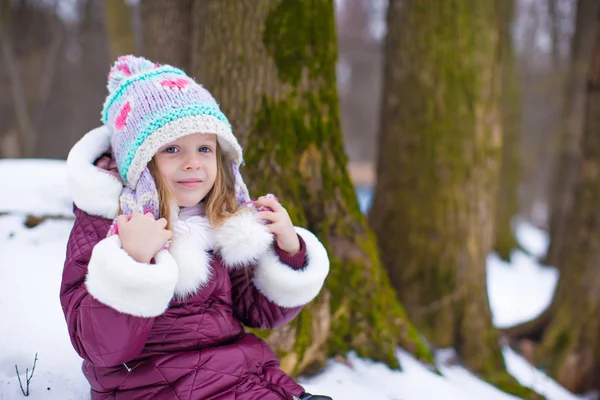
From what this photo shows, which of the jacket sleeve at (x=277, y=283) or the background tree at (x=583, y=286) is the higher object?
the jacket sleeve at (x=277, y=283)

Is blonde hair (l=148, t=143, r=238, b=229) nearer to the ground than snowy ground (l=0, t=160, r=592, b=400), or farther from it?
farther from it

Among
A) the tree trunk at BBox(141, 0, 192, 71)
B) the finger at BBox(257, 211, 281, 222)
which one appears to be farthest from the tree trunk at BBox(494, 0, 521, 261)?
the finger at BBox(257, 211, 281, 222)

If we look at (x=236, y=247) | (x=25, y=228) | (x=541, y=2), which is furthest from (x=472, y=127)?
(x=541, y=2)

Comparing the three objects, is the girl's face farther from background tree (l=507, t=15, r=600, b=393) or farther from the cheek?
background tree (l=507, t=15, r=600, b=393)

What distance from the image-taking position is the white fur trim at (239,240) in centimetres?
208

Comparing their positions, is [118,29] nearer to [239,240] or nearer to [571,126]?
[239,240]

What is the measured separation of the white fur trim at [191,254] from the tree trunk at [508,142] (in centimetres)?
841

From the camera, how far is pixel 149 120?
6.38ft

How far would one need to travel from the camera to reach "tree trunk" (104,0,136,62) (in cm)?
575

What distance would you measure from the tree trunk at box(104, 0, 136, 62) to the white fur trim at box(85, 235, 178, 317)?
179 inches

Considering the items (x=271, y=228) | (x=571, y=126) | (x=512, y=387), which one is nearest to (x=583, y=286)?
(x=512, y=387)

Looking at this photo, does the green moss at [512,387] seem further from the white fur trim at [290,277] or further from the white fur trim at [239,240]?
the white fur trim at [239,240]

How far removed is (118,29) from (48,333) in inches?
163

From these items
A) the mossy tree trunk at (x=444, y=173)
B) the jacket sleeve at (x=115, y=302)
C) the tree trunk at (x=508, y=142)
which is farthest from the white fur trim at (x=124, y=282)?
the tree trunk at (x=508, y=142)
